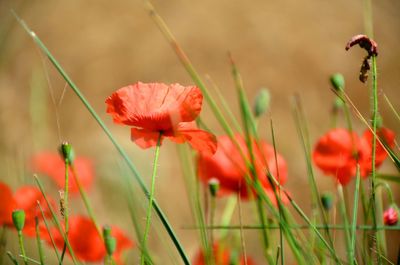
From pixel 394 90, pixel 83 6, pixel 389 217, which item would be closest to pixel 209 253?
pixel 389 217

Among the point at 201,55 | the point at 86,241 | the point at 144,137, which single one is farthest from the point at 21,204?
the point at 201,55

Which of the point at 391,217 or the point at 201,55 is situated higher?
the point at 201,55

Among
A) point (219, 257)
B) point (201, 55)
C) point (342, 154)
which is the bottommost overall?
point (219, 257)

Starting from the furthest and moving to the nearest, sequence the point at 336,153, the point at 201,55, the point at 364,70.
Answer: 1. the point at 201,55
2. the point at 336,153
3. the point at 364,70

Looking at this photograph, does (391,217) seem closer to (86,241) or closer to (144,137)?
(144,137)

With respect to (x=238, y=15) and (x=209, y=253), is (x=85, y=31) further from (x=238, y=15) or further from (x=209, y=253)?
(x=209, y=253)

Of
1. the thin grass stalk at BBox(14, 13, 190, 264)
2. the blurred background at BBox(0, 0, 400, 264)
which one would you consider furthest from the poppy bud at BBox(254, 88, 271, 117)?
the blurred background at BBox(0, 0, 400, 264)

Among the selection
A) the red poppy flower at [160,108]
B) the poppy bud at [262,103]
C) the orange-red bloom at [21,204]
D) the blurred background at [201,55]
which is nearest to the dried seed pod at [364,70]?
the red poppy flower at [160,108]

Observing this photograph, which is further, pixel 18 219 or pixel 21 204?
pixel 21 204
